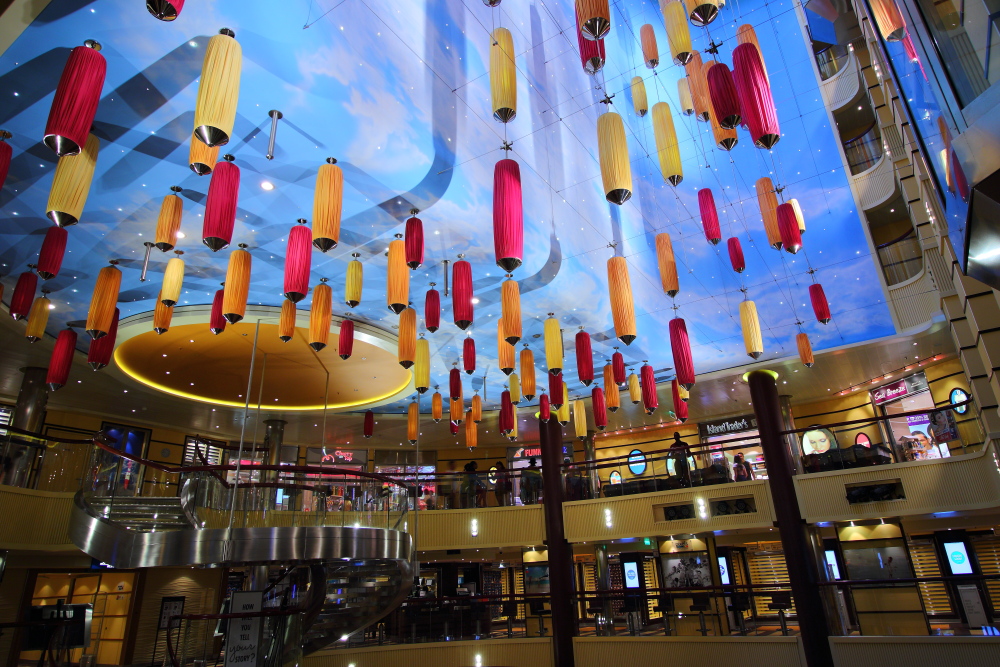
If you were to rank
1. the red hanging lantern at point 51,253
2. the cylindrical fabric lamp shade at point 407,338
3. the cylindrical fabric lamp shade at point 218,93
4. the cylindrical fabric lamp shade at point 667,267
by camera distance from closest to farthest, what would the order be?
the cylindrical fabric lamp shade at point 218,93
the red hanging lantern at point 51,253
the cylindrical fabric lamp shade at point 667,267
the cylindrical fabric lamp shade at point 407,338

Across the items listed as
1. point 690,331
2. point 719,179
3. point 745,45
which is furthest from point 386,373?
point 745,45

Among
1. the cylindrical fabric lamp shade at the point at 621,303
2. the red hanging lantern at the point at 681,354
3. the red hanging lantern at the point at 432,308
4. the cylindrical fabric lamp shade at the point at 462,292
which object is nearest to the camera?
the cylindrical fabric lamp shade at the point at 621,303

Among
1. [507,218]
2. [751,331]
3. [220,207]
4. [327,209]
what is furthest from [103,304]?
[751,331]

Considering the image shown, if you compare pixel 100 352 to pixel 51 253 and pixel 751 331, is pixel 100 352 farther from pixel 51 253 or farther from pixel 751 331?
pixel 751 331

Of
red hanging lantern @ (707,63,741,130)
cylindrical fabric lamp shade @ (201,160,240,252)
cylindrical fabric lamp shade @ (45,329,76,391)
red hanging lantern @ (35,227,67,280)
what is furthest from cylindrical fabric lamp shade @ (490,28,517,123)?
cylindrical fabric lamp shade @ (45,329,76,391)

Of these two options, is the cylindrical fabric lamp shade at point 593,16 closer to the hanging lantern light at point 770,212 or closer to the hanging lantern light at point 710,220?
the hanging lantern light at point 710,220

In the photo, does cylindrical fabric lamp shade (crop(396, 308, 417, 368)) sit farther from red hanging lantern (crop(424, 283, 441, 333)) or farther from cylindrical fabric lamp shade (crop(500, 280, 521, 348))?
cylindrical fabric lamp shade (crop(500, 280, 521, 348))

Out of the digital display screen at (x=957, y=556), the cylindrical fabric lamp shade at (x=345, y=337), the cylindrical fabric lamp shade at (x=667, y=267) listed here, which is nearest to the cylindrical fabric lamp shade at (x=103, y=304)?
the cylindrical fabric lamp shade at (x=345, y=337)

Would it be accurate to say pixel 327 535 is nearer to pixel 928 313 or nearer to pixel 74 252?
pixel 74 252

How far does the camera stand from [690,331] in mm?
13648

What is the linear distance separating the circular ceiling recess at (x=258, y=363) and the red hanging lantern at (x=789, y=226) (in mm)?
7574

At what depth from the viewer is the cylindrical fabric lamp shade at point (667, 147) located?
612 cm

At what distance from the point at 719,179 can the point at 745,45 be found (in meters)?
5.13

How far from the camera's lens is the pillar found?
980 cm
